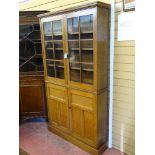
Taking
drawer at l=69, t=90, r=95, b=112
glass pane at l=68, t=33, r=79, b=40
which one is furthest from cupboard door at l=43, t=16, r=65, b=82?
drawer at l=69, t=90, r=95, b=112

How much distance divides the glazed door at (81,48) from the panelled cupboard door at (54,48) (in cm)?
13

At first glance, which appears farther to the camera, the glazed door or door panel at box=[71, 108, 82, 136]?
door panel at box=[71, 108, 82, 136]

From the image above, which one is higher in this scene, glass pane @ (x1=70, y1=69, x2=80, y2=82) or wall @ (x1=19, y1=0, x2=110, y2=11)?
wall @ (x1=19, y1=0, x2=110, y2=11)

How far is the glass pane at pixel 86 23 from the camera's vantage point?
215 centimetres

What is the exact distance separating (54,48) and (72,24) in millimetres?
496

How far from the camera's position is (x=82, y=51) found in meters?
2.35

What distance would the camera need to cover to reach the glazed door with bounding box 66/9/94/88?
2.20 m

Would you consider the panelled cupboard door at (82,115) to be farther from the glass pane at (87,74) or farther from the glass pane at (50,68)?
the glass pane at (50,68)

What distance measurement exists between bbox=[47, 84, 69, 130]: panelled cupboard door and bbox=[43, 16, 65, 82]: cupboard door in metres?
0.17

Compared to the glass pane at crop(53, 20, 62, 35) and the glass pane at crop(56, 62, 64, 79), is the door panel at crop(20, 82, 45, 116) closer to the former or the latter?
the glass pane at crop(56, 62, 64, 79)

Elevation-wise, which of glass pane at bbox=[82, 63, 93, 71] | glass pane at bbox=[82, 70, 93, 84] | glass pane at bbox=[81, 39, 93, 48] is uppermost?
glass pane at bbox=[81, 39, 93, 48]
